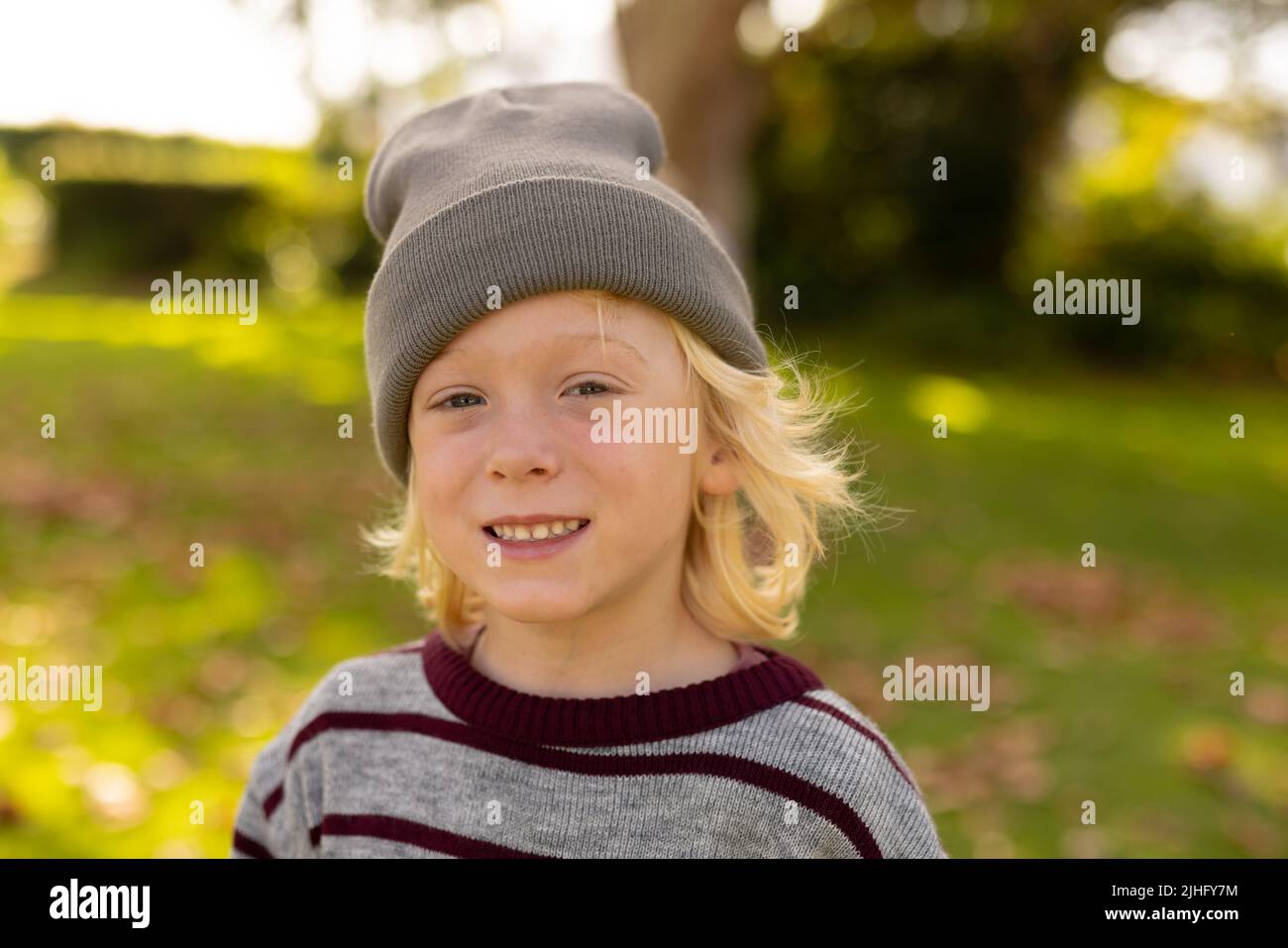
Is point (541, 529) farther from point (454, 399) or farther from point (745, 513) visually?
point (745, 513)

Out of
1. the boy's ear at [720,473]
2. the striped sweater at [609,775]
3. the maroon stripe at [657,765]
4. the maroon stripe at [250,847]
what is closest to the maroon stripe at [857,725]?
the striped sweater at [609,775]

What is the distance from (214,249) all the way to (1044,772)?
755 inches

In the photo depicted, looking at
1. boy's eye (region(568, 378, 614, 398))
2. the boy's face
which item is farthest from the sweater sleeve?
boy's eye (region(568, 378, 614, 398))

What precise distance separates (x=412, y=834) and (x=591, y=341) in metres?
0.88

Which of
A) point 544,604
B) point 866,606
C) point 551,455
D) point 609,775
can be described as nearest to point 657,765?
point 609,775

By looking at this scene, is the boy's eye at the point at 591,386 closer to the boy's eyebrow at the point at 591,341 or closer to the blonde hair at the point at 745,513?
the boy's eyebrow at the point at 591,341

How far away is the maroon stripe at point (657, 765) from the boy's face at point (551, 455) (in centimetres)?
23

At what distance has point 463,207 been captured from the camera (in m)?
2.04

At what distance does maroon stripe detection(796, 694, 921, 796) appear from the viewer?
80.7 inches

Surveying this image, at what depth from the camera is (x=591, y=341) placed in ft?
6.57

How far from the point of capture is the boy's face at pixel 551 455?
1.98m

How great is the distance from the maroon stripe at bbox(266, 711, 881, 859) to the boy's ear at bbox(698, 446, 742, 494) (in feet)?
1.72

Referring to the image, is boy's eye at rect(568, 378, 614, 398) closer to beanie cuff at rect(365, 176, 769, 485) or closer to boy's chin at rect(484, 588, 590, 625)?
beanie cuff at rect(365, 176, 769, 485)
